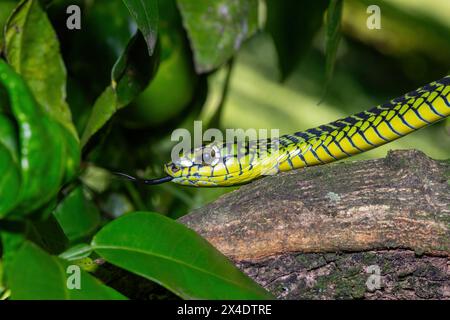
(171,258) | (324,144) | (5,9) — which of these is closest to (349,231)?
(171,258)

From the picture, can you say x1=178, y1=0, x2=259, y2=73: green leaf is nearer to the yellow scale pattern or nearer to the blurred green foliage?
the blurred green foliage

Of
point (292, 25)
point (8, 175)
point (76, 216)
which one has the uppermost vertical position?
point (292, 25)

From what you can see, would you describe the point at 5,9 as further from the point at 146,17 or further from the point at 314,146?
the point at 314,146

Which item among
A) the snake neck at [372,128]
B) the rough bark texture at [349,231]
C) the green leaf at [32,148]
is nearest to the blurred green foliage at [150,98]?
the green leaf at [32,148]

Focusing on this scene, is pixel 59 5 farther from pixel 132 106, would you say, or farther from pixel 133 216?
pixel 133 216

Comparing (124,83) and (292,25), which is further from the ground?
(292,25)

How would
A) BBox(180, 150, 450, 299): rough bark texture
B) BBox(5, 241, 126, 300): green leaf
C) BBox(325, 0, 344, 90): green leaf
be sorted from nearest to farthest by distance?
BBox(5, 241, 126, 300): green leaf < BBox(180, 150, 450, 299): rough bark texture < BBox(325, 0, 344, 90): green leaf

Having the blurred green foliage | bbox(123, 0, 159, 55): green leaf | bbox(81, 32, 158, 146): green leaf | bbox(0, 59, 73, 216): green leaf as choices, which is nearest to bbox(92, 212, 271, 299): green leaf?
the blurred green foliage
